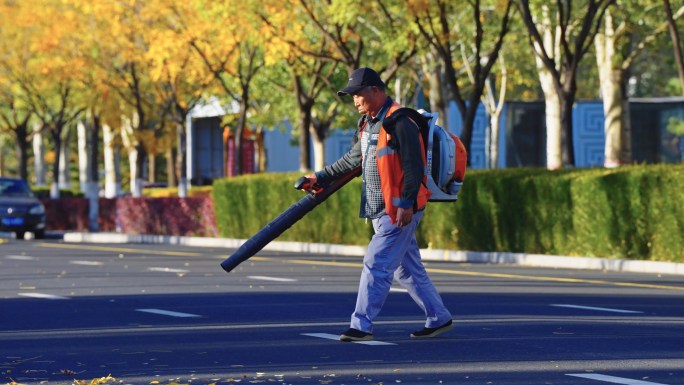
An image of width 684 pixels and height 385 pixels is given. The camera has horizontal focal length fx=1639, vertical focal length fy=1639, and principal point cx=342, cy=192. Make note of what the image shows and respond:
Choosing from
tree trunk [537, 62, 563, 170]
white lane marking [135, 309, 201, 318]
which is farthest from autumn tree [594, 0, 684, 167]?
white lane marking [135, 309, 201, 318]

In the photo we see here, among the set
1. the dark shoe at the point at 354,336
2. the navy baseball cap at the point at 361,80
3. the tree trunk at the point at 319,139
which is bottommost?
the dark shoe at the point at 354,336

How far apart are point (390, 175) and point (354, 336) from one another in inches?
44.6

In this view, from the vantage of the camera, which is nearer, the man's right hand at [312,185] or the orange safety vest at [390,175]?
the orange safety vest at [390,175]

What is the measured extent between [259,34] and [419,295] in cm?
2400

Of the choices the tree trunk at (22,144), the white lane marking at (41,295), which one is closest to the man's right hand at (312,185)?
the white lane marking at (41,295)

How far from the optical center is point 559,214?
1000 inches

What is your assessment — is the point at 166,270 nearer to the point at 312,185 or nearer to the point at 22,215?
the point at 312,185

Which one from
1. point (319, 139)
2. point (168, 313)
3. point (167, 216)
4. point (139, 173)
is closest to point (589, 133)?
point (319, 139)

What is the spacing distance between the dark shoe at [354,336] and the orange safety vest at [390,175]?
0.82 meters

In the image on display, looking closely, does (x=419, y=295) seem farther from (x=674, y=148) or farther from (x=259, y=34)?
(x=674, y=148)

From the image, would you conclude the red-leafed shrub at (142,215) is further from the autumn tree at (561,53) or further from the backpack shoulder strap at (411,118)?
the backpack shoulder strap at (411,118)

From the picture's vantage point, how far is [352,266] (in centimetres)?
2327

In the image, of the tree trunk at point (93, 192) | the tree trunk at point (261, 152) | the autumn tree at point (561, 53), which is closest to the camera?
the autumn tree at point (561, 53)

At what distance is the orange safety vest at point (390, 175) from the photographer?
10.9 meters
